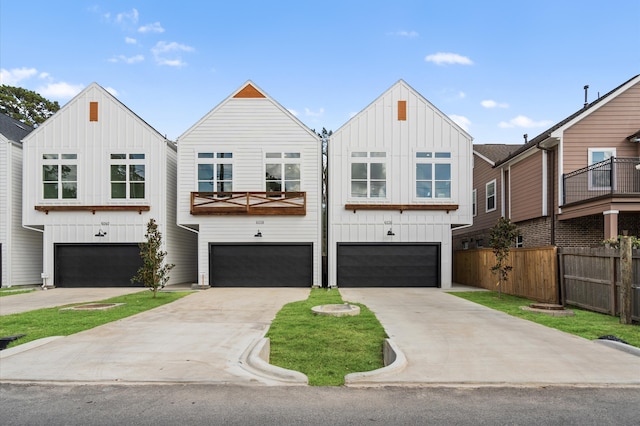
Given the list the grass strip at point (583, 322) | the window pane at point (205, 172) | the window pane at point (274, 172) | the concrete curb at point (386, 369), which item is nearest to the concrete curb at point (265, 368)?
the concrete curb at point (386, 369)

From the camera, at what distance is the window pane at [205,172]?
725 inches

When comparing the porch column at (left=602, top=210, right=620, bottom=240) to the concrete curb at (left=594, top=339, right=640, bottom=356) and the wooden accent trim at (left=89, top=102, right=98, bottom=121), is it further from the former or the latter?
the wooden accent trim at (left=89, top=102, right=98, bottom=121)

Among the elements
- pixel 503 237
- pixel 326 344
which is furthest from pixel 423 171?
pixel 326 344

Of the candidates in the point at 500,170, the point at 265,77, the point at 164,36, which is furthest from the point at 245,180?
the point at 500,170

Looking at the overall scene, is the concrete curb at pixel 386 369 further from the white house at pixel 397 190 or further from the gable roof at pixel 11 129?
the gable roof at pixel 11 129

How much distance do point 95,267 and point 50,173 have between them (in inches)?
179

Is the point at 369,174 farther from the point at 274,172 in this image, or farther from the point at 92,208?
the point at 92,208

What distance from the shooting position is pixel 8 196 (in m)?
19.2

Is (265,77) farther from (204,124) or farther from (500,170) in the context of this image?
(500,170)

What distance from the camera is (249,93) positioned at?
60.8 ft

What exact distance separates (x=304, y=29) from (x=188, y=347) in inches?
657

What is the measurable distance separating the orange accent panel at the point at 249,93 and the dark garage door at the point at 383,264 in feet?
24.2

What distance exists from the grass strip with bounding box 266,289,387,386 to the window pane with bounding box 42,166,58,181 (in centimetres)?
1403

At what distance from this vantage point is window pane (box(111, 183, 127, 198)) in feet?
61.3
